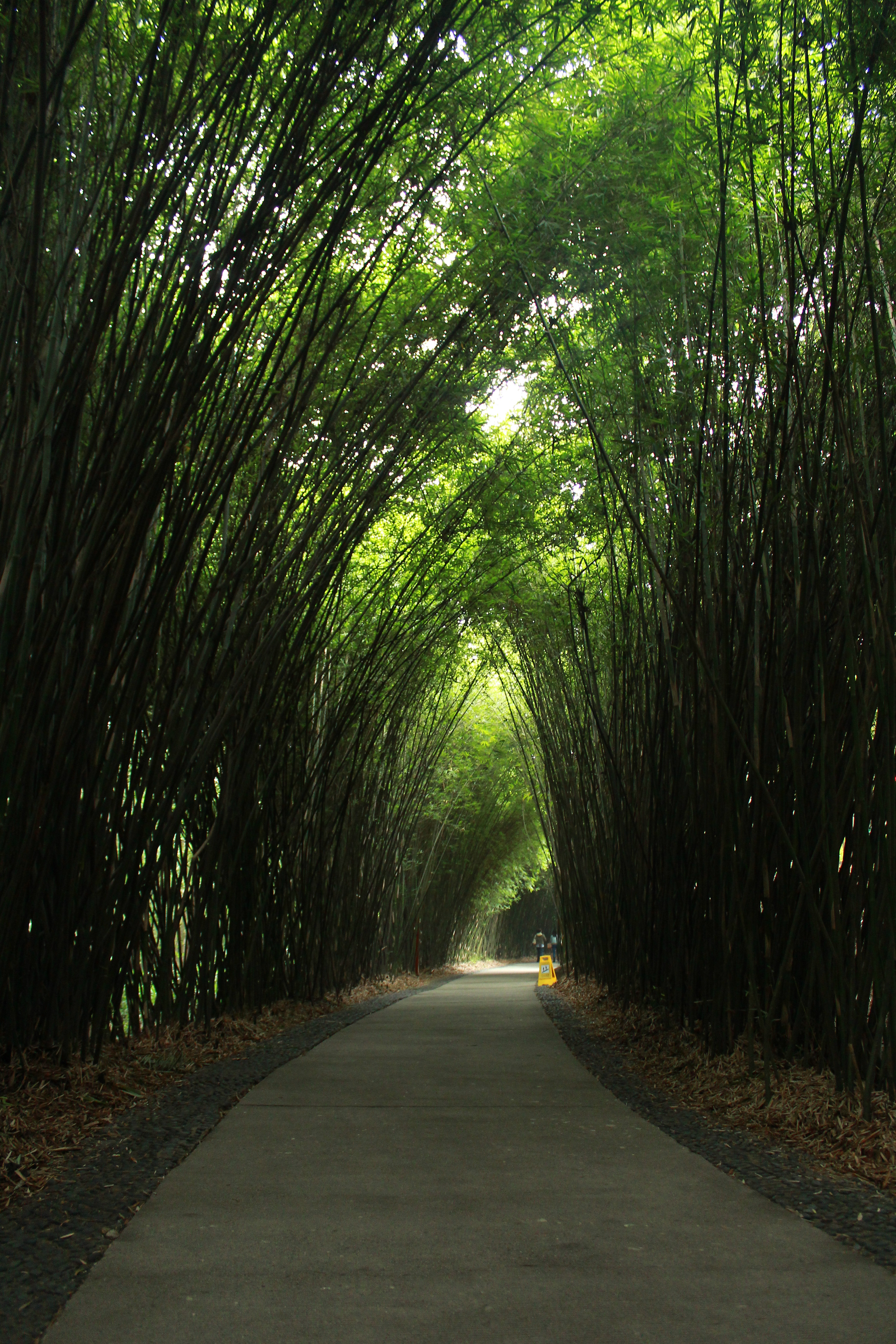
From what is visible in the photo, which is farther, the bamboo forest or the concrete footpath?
the bamboo forest

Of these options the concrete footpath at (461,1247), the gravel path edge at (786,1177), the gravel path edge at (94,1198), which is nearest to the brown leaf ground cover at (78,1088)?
the gravel path edge at (94,1198)

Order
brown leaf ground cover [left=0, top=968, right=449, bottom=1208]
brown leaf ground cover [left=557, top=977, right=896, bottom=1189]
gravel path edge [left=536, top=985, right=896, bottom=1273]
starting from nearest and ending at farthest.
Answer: gravel path edge [left=536, top=985, right=896, bottom=1273] → brown leaf ground cover [left=0, top=968, right=449, bottom=1208] → brown leaf ground cover [left=557, top=977, right=896, bottom=1189]

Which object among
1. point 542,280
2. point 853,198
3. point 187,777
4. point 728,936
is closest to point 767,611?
point 728,936

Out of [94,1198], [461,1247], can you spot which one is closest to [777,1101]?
[461,1247]

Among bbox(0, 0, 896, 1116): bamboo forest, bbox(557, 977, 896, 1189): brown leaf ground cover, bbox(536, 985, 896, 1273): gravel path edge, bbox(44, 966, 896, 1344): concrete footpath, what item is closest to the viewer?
bbox(44, 966, 896, 1344): concrete footpath

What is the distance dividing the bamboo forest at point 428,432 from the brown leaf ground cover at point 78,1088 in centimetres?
9

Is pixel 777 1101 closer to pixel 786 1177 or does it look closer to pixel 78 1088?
pixel 786 1177

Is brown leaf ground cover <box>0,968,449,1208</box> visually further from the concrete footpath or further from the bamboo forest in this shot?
the concrete footpath

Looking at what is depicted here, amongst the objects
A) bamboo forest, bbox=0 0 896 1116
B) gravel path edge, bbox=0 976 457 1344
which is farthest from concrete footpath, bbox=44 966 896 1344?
bamboo forest, bbox=0 0 896 1116

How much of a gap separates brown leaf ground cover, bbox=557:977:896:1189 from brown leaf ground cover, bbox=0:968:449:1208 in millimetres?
1332

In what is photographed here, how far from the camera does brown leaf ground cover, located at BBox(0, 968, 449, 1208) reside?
1.76 m

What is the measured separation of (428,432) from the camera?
402 cm

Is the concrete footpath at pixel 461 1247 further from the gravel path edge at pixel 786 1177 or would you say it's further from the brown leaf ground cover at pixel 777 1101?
the brown leaf ground cover at pixel 777 1101

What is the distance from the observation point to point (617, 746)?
436 centimetres
